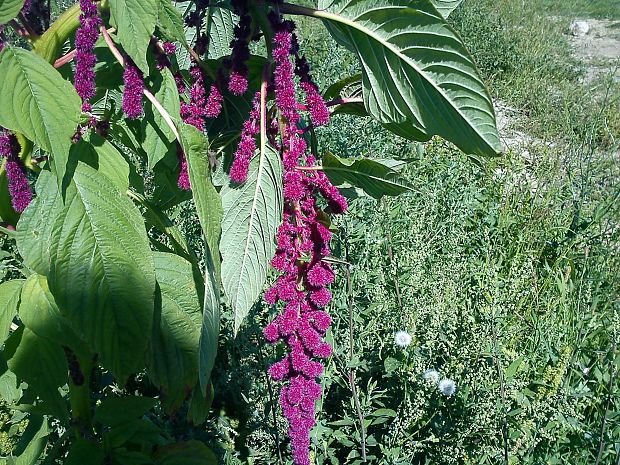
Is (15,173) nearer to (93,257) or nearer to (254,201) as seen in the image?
(93,257)

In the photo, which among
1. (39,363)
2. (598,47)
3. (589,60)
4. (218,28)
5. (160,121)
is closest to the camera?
(160,121)

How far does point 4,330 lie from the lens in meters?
1.00

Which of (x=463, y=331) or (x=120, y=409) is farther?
(x=463, y=331)

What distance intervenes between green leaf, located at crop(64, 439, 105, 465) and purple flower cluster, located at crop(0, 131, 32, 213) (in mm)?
540

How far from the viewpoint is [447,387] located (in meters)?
2.03

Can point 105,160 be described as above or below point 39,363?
above

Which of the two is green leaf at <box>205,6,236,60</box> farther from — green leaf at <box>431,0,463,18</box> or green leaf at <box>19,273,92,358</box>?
green leaf at <box>19,273,92,358</box>

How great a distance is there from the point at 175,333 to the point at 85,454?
39 cm

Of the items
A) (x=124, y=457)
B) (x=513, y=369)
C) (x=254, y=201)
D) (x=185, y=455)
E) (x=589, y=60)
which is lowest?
(x=589, y=60)

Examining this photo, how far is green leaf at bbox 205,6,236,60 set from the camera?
1.16m

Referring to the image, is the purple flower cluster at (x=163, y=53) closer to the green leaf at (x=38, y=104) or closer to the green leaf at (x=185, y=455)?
the green leaf at (x=38, y=104)

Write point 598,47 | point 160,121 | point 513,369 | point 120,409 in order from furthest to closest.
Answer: point 598,47, point 513,369, point 120,409, point 160,121

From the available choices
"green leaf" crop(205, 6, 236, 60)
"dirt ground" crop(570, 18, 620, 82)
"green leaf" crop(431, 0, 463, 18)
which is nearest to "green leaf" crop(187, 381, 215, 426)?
"green leaf" crop(205, 6, 236, 60)

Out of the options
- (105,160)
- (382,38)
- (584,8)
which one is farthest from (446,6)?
(584,8)
